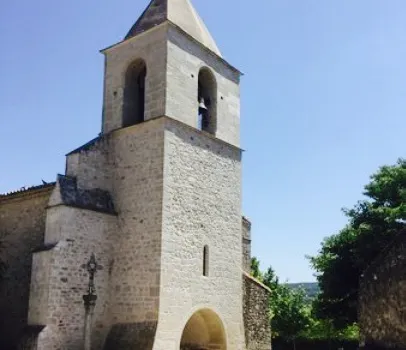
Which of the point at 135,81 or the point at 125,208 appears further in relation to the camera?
the point at 135,81

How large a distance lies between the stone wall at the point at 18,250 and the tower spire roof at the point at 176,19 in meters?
6.27

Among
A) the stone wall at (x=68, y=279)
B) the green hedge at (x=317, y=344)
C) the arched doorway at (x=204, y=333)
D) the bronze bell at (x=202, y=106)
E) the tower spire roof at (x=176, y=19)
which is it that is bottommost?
the green hedge at (x=317, y=344)

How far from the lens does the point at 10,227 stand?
17250 millimetres

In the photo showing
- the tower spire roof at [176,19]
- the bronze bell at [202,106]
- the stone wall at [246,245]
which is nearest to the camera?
the tower spire roof at [176,19]

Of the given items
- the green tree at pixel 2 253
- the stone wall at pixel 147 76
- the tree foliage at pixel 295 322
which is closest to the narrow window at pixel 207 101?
the stone wall at pixel 147 76

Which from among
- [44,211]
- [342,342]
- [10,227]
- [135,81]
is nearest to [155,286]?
[44,211]

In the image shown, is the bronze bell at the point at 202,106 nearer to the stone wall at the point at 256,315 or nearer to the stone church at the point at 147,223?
the stone church at the point at 147,223

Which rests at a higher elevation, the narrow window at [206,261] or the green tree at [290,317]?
the narrow window at [206,261]

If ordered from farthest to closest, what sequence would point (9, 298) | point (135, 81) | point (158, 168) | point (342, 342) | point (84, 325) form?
point (342, 342), point (135, 81), point (9, 298), point (158, 168), point (84, 325)

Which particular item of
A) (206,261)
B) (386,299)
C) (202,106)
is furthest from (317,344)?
(386,299)

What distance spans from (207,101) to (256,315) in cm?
764

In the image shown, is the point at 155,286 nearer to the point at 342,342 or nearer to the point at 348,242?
the point at 348,242

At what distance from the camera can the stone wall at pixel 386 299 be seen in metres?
7.99

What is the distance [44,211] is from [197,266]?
16.6 ft
